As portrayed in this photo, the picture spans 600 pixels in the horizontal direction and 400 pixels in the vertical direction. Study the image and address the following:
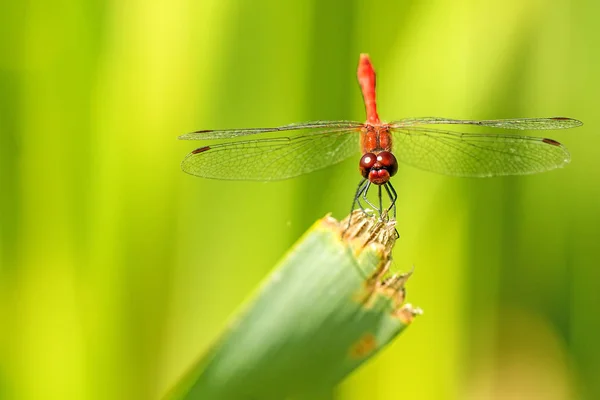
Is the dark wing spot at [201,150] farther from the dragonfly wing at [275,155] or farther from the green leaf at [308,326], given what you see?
the green leaf at [308,326]

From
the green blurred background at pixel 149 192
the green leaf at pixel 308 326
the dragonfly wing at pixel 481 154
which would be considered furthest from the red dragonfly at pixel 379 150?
the green leaf at pixel 308 326

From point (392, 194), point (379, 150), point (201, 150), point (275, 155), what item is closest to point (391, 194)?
point (392, 194)

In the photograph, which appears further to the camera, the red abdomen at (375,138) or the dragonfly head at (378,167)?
the red abdomen at (375,138)

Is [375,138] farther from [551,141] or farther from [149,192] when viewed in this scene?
[149,192]

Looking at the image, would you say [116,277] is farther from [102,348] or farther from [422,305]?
[422,305]

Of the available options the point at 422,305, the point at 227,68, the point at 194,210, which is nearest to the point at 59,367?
the point at 194,210
